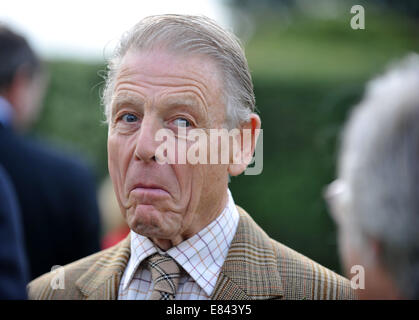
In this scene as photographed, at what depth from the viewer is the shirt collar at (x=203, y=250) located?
210 cm

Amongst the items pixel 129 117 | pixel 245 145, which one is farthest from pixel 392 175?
pixel 129 117

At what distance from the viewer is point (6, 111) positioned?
164 inches

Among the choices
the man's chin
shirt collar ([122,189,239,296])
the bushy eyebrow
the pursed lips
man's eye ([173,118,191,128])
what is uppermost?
the bushy eyebrow

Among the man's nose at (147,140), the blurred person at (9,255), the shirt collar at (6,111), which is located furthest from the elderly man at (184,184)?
the shirt collar at (6,111)

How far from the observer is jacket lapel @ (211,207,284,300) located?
208 centimetres

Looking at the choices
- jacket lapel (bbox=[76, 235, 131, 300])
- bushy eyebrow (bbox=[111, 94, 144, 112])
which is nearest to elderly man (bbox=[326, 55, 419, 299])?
bushy eyebrow (bbox=[111, 94, 144, 112])

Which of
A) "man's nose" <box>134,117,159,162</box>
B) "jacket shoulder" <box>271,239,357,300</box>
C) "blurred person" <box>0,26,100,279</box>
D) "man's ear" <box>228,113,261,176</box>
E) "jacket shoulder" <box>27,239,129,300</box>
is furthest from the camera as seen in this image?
"blurred person" <box>0,26,100,279</box>

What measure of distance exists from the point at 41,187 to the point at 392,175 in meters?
2.92

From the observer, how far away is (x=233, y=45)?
6.52ft

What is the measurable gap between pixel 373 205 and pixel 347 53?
5488 millimetres

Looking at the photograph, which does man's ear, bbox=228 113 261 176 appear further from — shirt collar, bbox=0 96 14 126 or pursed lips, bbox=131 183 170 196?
shirt collar, bbox=0 96 14 126

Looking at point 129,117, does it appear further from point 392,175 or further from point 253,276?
Answer: point 392,175

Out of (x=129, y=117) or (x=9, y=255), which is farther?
(x=9, y=255)
